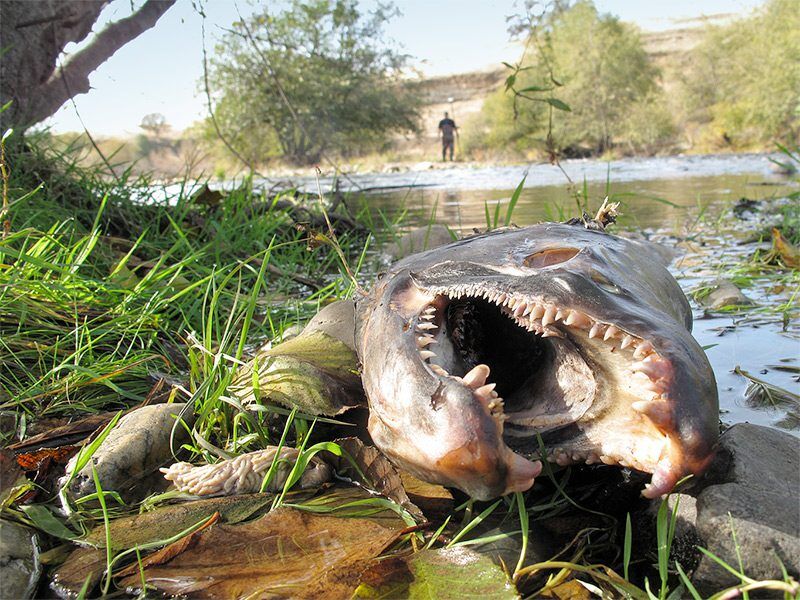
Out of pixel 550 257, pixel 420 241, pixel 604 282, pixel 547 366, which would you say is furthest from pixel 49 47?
pixel 604 282

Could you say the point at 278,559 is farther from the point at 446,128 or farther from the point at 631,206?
the point at 446,128

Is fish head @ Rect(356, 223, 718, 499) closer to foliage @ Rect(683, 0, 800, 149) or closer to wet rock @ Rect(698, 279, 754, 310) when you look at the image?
wet rock @ Rect(698, 279, 754, 310)

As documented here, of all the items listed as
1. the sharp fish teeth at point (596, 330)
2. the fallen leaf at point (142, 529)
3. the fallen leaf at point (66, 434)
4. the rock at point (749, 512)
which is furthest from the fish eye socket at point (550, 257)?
the fallen leaf at point (66, 434)

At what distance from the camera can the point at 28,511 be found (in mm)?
1705

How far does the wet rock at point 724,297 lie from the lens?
3.57 metres

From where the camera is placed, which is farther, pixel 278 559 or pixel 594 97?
pixel 594 97

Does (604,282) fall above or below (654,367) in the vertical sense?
above

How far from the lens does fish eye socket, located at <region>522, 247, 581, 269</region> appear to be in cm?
183

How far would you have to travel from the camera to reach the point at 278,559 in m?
1.54

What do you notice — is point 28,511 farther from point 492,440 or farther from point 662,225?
point 662,225

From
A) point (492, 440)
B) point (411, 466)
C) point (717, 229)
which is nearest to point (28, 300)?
point (411, 466)

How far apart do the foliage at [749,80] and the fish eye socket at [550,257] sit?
3204cm

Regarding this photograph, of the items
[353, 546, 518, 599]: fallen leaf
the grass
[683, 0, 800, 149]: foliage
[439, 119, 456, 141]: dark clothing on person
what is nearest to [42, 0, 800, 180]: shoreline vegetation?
[683, 0, 800, 149]: foliage

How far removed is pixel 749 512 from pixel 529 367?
73 centimetres
